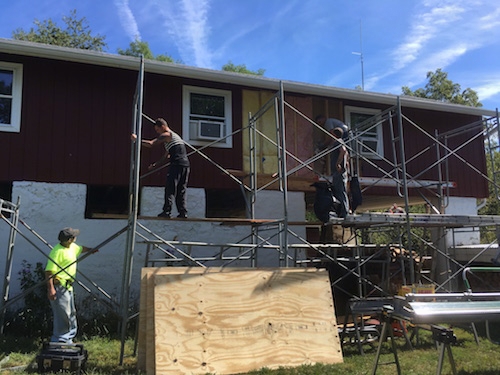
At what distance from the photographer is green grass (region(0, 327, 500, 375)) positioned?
19.0ft

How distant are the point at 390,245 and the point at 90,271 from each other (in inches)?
233

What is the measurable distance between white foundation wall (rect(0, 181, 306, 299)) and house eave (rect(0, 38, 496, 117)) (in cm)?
247

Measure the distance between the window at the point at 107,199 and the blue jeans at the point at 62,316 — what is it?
9.98 feet

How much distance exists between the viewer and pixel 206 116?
400 inches

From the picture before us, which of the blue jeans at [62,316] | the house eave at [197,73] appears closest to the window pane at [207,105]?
the house eave at [197,73]

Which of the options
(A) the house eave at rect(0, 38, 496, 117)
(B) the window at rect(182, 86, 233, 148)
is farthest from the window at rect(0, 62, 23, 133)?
(B) the window at rect(182, 86, 233, 148)

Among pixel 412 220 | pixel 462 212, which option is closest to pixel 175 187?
pixel 412 220

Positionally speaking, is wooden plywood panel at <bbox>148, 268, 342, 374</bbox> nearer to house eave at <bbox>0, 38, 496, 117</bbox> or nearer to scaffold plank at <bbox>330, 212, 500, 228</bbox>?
scaffold plank at <bbox>330, 212, 500, 228</bbox>

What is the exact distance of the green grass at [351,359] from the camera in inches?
228

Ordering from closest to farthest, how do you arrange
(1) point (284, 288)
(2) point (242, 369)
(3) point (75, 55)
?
(2) point (242, 369), (1) point (284, 288), (3) point (75, 55)

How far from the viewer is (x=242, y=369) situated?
18.5 ft

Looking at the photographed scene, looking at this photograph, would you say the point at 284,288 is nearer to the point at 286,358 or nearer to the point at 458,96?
the point at 286,358

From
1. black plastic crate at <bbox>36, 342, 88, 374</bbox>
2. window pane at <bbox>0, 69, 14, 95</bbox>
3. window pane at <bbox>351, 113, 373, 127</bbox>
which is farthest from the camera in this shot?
window pane at <bbox>351, 113, 373, 127</bbox>

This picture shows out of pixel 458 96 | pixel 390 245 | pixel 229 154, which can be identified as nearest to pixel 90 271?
pixel 229 154
